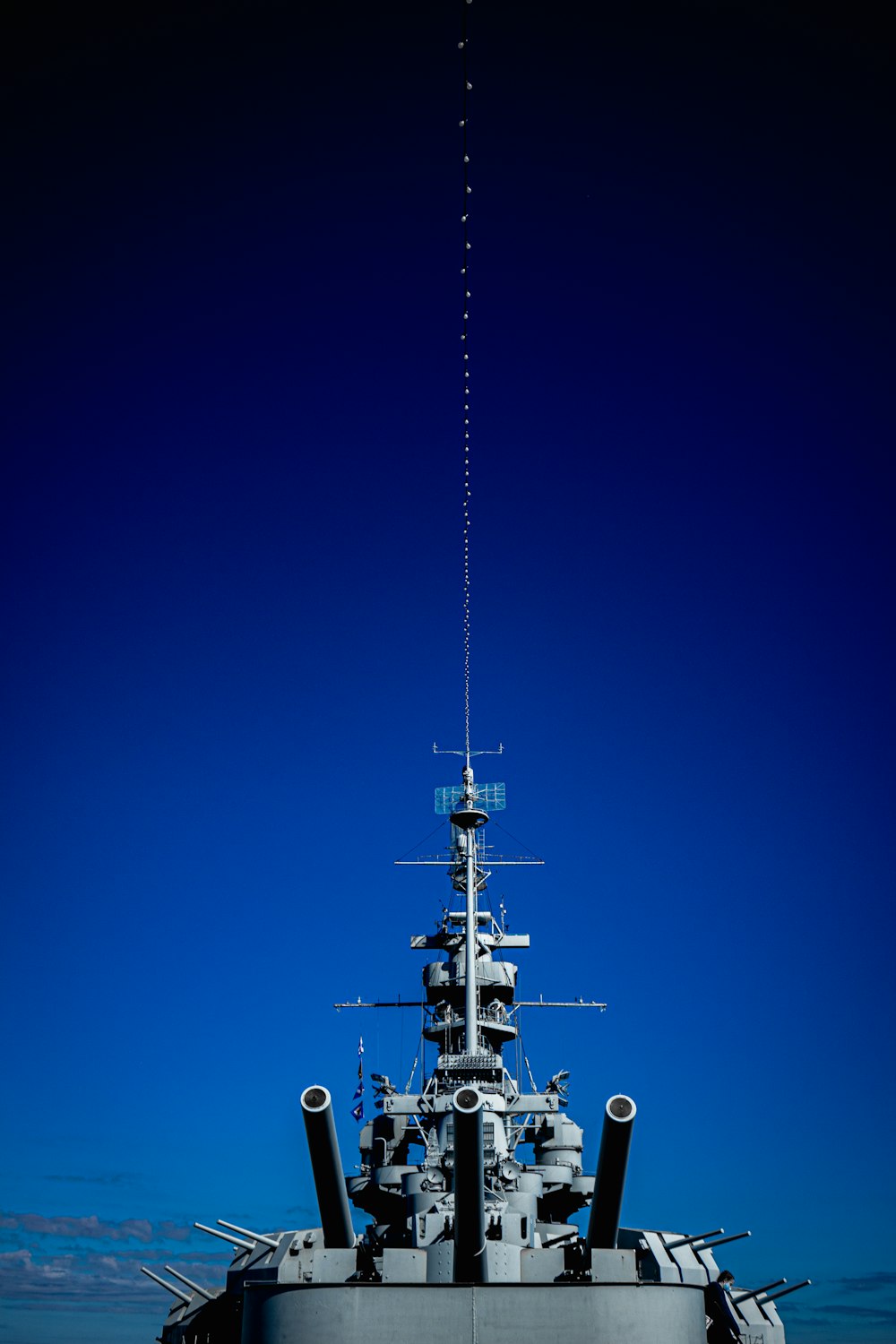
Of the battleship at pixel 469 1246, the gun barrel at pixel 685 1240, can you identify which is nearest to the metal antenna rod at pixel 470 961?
the battleship at pixel 469 1246

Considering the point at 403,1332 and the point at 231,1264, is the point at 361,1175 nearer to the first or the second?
the point at 231,1264

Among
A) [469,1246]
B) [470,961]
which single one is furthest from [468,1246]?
[470,961]

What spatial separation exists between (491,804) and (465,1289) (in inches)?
404

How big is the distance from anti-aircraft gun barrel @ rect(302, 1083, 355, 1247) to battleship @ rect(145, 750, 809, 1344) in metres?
0.01

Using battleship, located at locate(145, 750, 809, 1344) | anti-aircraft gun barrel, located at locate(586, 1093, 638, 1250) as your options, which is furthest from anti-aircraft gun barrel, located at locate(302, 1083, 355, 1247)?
anti-aircraft gun barrel, located at locate(586, 1093, 638, 1250)

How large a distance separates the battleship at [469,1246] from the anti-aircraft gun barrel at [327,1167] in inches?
0.6

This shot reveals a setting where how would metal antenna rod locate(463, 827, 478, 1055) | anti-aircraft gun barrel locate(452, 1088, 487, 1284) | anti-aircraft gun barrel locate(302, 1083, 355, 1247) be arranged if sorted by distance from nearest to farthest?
anti-aircraft gun barrel locate(452, 1088, 487, 1284) → anti-aircraft gun barrel locate(302, 1083, 355, 1247) → metal antenna rod locate(463, 827, 478, 1055)

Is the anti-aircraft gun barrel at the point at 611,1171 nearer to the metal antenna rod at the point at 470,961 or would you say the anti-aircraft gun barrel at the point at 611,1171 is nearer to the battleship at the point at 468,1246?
the battleship at the point at 468,1246

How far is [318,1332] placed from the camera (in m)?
8.23

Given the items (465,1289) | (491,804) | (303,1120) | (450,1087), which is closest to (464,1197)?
(465,1289)

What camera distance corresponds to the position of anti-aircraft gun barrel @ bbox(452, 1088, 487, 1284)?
761cm

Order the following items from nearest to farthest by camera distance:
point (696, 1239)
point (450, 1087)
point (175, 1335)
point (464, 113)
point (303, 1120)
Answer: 1. point (303, 1120)
2. point (464, 113)
3. point (696, 1239)
4. point (175, 1335)
5. point (450, 1087)

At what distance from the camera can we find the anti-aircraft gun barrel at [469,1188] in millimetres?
7613

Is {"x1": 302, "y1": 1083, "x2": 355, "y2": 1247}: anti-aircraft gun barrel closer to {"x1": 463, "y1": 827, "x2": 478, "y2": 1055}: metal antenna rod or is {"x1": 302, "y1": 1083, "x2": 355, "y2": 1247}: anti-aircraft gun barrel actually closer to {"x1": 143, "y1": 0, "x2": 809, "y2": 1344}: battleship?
{"x1": 143, "y1": 0, "x2": 809, "y2": 1344}: battleship
